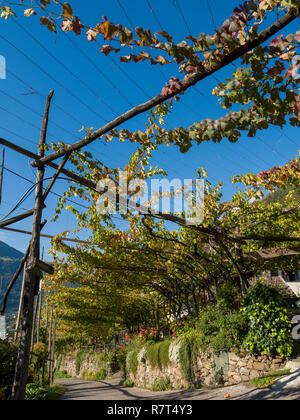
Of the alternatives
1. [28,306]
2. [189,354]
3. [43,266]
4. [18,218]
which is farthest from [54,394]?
[18,218]

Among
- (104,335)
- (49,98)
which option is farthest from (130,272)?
(104,335)

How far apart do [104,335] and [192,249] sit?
1739cm

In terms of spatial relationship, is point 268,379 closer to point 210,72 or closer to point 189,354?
point 189,354

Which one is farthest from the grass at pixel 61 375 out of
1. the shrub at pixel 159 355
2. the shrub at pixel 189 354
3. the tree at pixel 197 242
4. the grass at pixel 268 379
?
the grass at pixel 268 379

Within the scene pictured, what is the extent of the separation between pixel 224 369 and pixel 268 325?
2129 mm

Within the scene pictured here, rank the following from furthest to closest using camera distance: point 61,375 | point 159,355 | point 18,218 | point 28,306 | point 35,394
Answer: point 61,375 → point 159,355 → point 35,394 → point 18,218 → point 28,306

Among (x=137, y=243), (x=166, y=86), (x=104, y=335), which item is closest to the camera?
(x=166, y=86)

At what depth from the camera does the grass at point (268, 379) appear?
23.1 feet

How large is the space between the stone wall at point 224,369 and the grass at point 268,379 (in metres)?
0.44

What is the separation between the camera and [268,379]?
7270 millimetres

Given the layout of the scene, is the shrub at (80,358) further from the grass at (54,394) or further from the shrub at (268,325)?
the shrub at (268,325)

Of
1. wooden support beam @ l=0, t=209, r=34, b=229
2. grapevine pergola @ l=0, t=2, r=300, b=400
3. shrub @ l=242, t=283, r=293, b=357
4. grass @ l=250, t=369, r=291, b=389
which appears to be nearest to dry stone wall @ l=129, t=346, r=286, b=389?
shrub @ l=242, t=283, r=293, b=357

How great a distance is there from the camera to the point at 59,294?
50.5 ft
